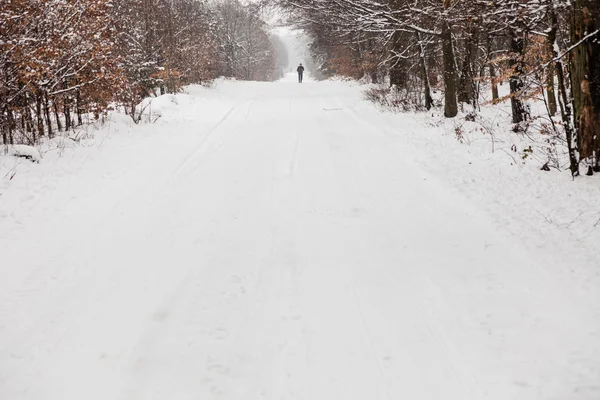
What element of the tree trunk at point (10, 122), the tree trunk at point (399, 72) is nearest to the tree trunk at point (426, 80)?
the tree trunk at point (399, 72)

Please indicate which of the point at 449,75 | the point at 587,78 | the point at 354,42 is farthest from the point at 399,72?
the point at 587,78

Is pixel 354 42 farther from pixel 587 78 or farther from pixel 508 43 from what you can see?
pixel 587 78

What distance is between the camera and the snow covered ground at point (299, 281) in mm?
2812

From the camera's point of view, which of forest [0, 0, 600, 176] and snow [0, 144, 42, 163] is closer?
forest [0, 0, 600, 176]

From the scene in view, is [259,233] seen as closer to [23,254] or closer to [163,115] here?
[23,254]

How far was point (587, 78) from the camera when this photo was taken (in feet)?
18.7

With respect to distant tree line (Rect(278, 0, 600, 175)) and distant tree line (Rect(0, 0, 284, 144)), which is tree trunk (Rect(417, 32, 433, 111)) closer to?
distant tree line (Rect(278, 0, 600, 175))

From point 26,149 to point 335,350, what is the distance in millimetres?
7182

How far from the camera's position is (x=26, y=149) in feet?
24.8

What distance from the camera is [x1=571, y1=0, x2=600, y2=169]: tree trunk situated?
217 inches

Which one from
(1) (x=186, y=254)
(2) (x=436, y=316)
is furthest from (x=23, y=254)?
(2) (x=436, y=316)

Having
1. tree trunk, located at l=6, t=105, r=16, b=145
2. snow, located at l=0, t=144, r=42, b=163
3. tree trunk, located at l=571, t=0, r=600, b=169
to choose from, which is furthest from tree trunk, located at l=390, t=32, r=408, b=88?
snow, located at l=0, t=144, r=42, b=163

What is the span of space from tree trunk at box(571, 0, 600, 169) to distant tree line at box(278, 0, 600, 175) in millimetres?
11

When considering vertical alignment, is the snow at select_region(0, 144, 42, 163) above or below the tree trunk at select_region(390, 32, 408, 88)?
below
